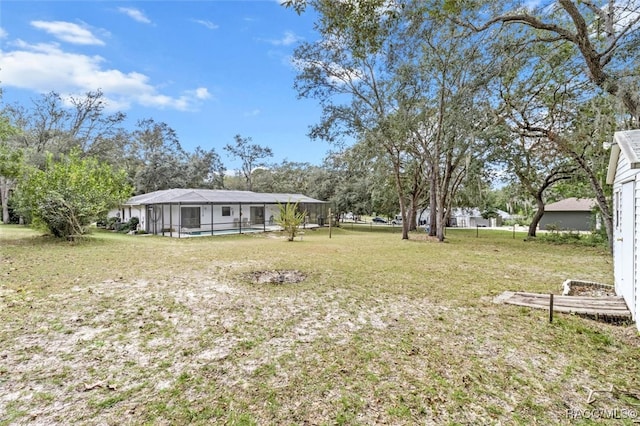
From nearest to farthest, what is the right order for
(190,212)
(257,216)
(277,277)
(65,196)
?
(277,277) < (65,196) < (190,212) < (257,216)

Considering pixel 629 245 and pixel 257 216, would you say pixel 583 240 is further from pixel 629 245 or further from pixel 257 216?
pixel 257 216

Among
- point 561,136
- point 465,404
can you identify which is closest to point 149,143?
point 561,136

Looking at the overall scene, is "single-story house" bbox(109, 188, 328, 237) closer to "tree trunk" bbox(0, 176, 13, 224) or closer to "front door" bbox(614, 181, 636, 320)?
"tree trunk" bbox(0, 176, 13, 224)

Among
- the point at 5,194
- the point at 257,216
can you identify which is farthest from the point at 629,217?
the point at 5,194

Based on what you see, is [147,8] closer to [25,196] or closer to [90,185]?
[90,185]

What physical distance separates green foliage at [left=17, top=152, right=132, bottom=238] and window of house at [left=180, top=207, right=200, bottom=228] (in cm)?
680

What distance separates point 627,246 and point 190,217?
2024 centimetres

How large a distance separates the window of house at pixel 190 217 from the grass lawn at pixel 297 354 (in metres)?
13.4

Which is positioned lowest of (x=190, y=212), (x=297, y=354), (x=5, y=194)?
(x=297, y=354)

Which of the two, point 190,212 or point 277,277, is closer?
point 277,277

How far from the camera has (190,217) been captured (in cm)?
2017

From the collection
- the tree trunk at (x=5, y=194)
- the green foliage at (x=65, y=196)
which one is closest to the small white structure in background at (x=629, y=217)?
the green foliage at (x=65, y=196)

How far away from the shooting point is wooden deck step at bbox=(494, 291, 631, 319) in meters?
4.45

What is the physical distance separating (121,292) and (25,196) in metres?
9.84
